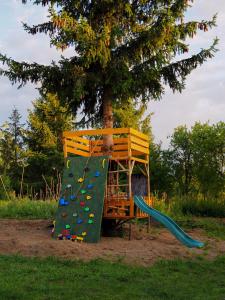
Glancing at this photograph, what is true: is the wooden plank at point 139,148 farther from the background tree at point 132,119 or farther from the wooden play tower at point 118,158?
the background tree at point 132,119

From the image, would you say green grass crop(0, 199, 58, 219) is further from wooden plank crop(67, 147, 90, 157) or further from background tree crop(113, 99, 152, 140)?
background tree crop(113, 99, 152, 140)

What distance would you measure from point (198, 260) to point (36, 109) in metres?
27.4

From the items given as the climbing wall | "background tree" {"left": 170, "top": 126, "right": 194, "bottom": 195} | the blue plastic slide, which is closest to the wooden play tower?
the blue plastic slide

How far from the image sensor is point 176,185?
33062mm

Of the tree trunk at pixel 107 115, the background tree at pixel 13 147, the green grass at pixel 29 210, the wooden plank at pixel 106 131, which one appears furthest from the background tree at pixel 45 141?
the wooden plank at pixel 106 131

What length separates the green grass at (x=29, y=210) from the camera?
1471cm

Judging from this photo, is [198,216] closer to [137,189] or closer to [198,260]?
[137,189]

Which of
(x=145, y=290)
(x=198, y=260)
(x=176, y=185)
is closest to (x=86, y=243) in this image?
(x=198, y=260)

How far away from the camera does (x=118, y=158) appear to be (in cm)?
1176

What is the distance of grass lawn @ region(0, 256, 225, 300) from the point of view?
19.9 feet

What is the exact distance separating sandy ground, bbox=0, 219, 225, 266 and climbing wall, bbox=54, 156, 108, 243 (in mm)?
406

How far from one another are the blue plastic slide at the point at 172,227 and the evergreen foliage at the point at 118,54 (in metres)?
2.64

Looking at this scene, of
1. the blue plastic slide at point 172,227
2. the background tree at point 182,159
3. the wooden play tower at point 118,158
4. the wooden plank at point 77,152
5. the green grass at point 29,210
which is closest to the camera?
the blue plastic slide at point 172,227

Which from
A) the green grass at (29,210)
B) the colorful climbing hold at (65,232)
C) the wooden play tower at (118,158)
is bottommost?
the colorful climbing hold at (65,232)
